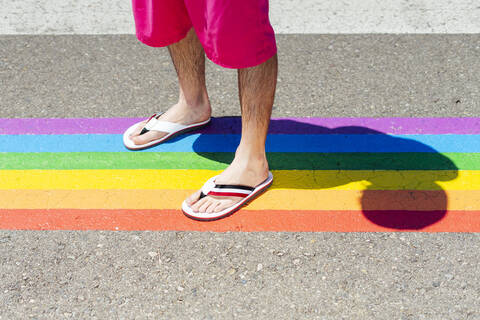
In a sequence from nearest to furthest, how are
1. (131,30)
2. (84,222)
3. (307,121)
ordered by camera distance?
(84,222)
(307,121)
(131,30)

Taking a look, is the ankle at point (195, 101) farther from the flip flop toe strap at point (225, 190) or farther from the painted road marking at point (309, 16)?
the painted road marking at point (309, 16)

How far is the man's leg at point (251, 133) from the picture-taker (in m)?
2.38

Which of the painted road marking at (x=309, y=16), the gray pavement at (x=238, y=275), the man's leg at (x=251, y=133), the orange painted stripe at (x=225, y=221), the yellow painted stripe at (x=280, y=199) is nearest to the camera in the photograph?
the gray pavement at (x=238, y=275)

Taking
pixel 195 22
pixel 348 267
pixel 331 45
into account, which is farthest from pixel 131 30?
pixel 348 267

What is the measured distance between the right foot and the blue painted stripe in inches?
2.7

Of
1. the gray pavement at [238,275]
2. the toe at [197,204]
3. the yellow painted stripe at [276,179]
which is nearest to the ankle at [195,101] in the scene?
the yellow painted stripe at [276,179]

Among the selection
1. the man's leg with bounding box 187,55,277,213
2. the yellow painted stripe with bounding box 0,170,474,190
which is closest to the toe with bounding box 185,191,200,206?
the man's leg with bounding box 187,55,277,213

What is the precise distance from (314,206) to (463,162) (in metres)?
0.89

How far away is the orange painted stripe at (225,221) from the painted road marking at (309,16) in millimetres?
2186

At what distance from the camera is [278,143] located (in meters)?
3.11

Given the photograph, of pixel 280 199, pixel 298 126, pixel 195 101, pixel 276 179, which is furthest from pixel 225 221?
pixel 298 126

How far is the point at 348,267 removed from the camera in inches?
89.8

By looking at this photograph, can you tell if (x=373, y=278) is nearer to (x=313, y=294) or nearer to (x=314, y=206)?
(x=313, y=294)

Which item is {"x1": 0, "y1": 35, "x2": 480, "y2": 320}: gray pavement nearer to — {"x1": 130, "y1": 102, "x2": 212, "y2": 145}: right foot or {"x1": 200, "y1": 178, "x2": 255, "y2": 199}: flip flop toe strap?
{"x1": 200, "y1": 178, "x2": 255, "y2": 199}: flip flop toe strap
